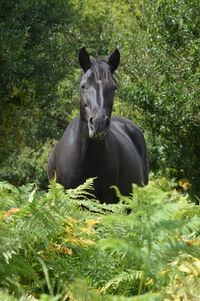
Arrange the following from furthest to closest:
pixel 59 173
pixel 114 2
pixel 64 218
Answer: pixel 114 2 → pixel 59 173 → pixel 64 218

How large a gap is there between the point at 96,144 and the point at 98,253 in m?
4.48

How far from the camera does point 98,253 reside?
2.04 m

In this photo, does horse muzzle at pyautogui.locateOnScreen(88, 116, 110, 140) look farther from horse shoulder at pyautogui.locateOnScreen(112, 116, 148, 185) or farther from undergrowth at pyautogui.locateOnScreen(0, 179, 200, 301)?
undergrowth at pyautogui.locateOnScreen(0, 179, 200, 301)

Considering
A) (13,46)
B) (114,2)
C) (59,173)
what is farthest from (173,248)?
(114,2)

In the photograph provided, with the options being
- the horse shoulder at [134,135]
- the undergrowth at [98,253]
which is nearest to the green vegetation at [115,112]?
the undergrowth at [98,253]

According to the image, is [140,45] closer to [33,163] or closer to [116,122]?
[116,122]

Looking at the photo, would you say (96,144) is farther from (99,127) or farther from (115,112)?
(115,112)

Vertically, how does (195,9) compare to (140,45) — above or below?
above

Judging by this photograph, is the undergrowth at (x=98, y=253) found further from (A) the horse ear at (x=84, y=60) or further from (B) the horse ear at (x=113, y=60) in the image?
(B) the horse ear at (x=113, y=60)

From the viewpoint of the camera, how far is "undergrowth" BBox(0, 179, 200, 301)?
1.59 meters

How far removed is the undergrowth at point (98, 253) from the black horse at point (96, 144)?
3.64m

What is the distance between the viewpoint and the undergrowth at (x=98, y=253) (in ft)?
5.22

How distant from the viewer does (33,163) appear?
2588 cm

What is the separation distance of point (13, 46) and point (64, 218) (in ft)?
44.5
